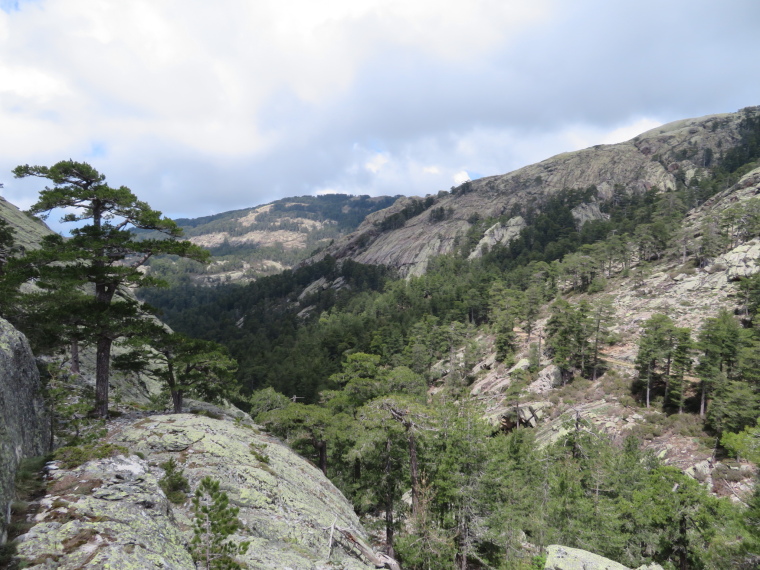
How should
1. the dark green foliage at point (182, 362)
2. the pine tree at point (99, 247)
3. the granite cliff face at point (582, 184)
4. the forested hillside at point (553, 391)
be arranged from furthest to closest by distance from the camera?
the granite cliff face at point (582, 184) < the forested hillside at point (553, 391) < the dark green foliage at point (182, 362) < the pine tree at point (99, 247)

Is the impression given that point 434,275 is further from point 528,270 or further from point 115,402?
point 115,402

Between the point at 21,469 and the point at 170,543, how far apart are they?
12.5ft

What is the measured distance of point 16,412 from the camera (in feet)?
28.9

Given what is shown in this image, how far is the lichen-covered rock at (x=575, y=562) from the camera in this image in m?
16.4

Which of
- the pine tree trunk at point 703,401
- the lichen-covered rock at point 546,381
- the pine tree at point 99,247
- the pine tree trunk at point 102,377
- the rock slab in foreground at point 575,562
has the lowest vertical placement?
the lichen-covered rock at point 546,381

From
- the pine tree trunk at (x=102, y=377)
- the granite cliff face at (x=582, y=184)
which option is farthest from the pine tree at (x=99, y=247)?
the granite cliff face at (x=582, y=184)

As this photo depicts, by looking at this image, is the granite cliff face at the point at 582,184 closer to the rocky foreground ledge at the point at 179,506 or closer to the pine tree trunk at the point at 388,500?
the pine tree trunk at the point at 388,500

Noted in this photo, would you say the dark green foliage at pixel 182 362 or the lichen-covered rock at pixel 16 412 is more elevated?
A: the lichen-covered rock at pixel 16 412

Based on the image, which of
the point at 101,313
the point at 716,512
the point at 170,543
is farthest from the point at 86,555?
the point at 716,512

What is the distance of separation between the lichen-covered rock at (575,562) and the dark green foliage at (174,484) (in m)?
16.4

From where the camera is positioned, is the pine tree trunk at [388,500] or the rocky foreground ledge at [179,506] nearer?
the rocky foreground ledge at [179,506]

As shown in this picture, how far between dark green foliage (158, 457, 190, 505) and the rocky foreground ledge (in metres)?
0.24

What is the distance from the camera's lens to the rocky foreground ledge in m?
6.20

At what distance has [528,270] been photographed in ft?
350
